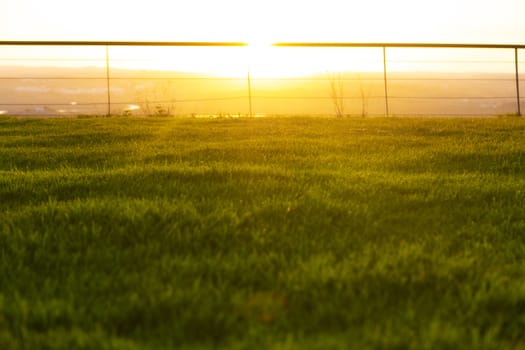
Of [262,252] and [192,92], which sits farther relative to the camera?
[192,92]

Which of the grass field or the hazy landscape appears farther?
the hazy landscape

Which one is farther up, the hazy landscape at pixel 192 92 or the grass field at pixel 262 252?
the hazy landscape at pixel 192 92

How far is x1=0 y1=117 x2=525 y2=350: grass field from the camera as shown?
6.38 feet

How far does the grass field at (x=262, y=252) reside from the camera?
6.38 feet

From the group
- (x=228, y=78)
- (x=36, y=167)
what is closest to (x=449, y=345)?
(x=36, y=167)

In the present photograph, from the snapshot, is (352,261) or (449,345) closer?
(449,345)

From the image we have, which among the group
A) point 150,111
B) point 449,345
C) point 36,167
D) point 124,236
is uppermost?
point 150,111

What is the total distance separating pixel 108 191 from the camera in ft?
12.6

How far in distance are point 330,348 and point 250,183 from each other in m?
2.25

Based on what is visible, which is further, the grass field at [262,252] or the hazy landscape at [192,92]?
the hazy landscape at [192,92]

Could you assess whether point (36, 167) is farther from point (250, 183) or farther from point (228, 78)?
point (228, 78)

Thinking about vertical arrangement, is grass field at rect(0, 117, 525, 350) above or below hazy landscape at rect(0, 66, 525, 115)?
below

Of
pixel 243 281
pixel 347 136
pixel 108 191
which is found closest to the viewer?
pixel 243 281

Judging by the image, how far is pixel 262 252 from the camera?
2.68 meters
